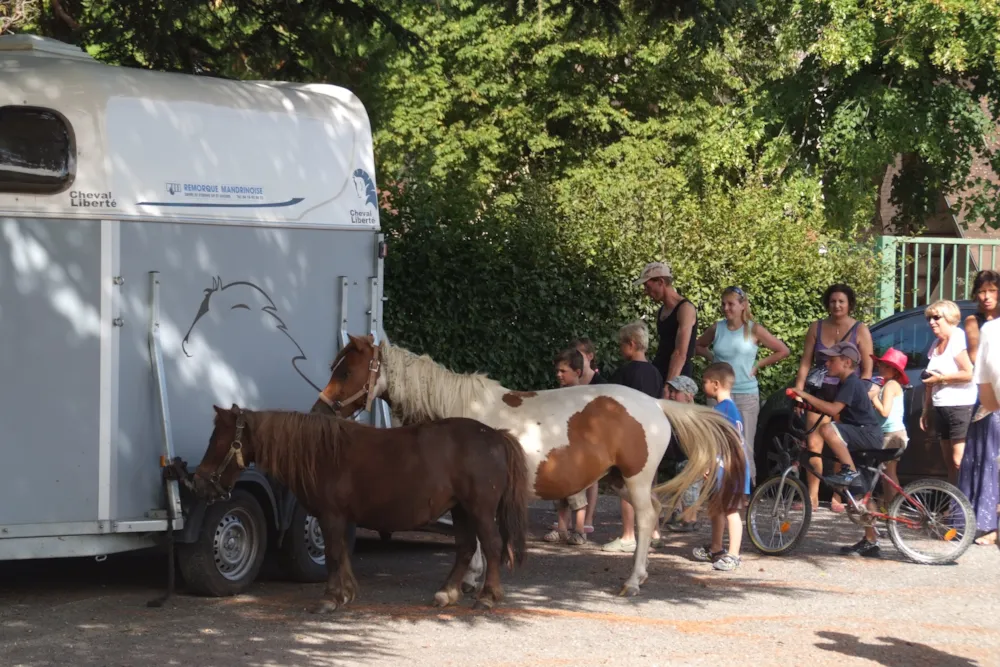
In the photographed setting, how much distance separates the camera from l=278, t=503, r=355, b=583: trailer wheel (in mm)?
9047

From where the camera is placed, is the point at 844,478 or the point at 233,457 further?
the point at 844,478

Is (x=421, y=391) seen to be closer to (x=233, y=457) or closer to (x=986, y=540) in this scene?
(x=233, y=457)

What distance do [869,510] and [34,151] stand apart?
20.6 feet

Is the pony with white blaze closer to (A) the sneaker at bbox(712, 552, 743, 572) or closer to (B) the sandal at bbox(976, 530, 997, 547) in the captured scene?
(A) the sneaker at bbox(712, 552, 743, 572)

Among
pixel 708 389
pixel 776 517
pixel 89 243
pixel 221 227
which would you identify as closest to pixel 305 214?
pixel 221 227

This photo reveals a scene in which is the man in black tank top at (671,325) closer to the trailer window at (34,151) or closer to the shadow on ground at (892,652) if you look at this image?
the shadow on ground at (892,652)

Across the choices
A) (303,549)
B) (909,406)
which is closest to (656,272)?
(909,406)

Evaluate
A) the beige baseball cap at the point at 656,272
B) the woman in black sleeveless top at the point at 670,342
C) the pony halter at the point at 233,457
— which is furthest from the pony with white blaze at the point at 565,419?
the beige baseball cap at the point at 656,272

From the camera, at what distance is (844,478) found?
10.2 metres

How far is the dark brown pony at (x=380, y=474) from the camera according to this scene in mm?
8039

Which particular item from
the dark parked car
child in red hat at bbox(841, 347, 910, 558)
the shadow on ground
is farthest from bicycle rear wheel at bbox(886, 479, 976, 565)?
the shadow on ground

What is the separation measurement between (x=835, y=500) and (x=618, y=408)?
3.36 m

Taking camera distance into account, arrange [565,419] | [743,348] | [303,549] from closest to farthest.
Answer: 1. [565,419]
2. [303,549]
3. [743,348]

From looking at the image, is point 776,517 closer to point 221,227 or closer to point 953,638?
point 953,638
